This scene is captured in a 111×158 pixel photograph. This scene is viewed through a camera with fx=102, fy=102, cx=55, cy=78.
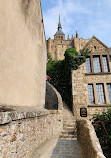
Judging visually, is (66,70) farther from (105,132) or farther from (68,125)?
(105,132)

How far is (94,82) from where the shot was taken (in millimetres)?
9008

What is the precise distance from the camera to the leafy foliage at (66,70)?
9.52 meters

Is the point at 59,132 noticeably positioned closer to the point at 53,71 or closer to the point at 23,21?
the point at 23,21

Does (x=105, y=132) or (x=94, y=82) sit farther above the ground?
(x=94, y=82)

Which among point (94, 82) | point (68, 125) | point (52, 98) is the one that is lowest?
point (68, 125)

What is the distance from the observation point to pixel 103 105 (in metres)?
8.30

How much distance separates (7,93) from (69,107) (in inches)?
305

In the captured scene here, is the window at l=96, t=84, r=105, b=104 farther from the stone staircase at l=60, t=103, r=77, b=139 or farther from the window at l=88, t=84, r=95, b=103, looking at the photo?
the stone staircase at l=60, t=103, r=77, b=139

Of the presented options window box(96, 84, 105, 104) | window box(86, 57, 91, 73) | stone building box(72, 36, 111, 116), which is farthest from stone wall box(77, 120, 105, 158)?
window box(86, 57, 91, 73)

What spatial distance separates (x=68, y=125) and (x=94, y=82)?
436cm

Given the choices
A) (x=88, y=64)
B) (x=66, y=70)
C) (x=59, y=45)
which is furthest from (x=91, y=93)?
(x=59, y=45)

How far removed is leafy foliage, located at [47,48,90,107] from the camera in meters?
9.52

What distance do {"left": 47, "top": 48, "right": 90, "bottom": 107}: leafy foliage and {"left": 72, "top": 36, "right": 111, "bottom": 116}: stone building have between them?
1.91 feet

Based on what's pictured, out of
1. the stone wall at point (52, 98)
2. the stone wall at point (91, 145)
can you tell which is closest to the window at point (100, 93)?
the stone wall at point (52, 98)
